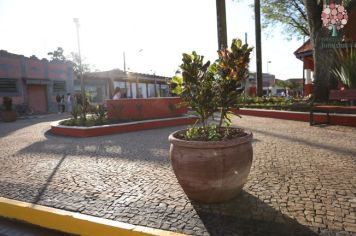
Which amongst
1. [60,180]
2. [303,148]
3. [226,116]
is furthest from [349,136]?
[60,180]

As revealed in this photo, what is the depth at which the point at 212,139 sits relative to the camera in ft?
13.5

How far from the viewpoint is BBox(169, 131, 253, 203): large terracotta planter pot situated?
371 cm

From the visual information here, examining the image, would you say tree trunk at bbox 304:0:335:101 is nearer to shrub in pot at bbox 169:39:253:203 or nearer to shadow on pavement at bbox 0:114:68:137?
shrub in pot at bbox 169:39:253:203

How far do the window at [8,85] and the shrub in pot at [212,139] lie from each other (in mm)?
25101

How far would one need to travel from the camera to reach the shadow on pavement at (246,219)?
3.21 m

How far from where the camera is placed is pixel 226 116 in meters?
4.39

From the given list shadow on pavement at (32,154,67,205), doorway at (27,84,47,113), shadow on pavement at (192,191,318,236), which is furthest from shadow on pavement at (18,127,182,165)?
doorway at (27,84,47,113)

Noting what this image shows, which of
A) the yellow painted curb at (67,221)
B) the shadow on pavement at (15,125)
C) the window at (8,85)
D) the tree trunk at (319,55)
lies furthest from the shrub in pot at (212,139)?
the window at (8,85)

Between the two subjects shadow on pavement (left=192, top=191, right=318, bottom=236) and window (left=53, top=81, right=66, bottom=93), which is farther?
→ window (left=53, top=81, right=66, bottom=93)

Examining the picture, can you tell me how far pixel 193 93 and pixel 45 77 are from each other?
93.7ft

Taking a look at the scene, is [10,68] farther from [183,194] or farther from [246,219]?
[246,219]

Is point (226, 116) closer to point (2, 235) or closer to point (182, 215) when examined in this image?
point (182, 215)

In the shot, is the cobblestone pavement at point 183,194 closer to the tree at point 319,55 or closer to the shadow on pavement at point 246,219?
the shadow on pavement at point 246,219

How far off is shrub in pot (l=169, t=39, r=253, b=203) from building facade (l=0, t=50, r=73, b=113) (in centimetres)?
2492
